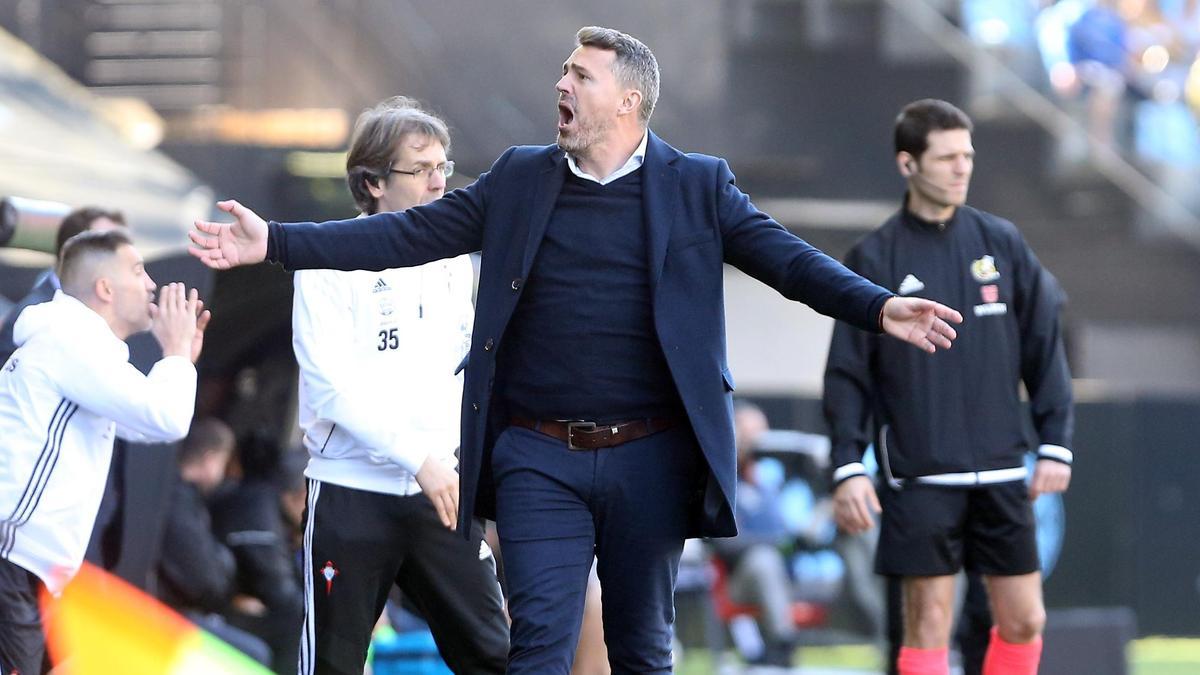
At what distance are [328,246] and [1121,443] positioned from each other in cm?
1048

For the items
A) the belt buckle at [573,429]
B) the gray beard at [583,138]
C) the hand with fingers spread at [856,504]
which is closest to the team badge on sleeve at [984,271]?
the hand with fingers spread at [856,504]

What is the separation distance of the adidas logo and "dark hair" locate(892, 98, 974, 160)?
1.53 feet

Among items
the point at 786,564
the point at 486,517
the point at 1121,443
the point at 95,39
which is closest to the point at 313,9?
the point at 95,39

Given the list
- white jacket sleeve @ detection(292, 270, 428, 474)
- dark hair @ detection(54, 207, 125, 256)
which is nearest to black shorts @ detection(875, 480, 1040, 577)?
white jacket sleeve @ detection(292, 270, 428, 474)

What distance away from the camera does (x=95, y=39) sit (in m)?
15.0

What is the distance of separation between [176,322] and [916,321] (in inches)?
90.8

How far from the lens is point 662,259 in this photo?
4.94 m

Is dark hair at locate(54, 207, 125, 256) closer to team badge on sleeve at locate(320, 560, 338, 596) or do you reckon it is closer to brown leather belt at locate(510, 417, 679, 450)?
team badge on sleeve at locate(320, 560, 338, 596)

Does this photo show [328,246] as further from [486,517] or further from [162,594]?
[162,594]

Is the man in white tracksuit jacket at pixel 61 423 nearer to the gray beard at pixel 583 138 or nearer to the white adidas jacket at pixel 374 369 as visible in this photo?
the white adidas jacket at pixel 374 369

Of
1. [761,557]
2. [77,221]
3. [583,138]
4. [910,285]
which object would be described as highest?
[583,138]

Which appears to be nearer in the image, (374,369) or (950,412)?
(374,369)

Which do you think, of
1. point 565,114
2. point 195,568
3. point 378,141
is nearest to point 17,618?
point 378,141

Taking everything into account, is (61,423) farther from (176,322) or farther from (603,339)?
(603,339)
